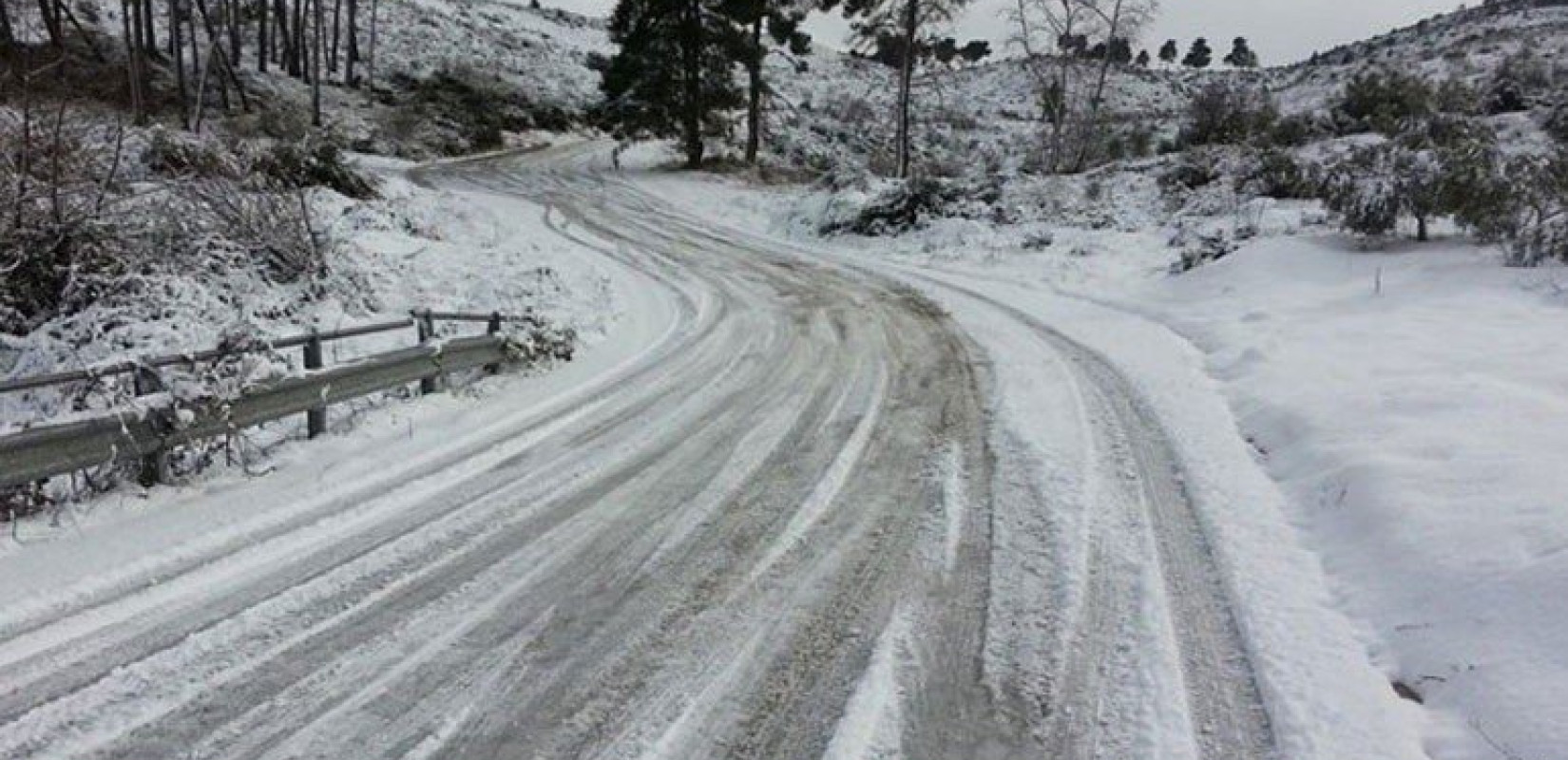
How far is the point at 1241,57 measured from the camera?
88.9 metres

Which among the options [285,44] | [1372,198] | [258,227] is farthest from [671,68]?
[1372,198]

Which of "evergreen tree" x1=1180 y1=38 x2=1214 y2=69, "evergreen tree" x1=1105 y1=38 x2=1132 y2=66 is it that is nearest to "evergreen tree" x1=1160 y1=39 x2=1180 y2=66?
"evergreen tree" x1=1180 y1=38 x2=1214 y2=69

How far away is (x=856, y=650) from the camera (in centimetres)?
432

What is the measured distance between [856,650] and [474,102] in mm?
45143

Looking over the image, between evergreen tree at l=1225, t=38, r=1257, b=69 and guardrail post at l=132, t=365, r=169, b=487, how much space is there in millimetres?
94468

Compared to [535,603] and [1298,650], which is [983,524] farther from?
[535,603]

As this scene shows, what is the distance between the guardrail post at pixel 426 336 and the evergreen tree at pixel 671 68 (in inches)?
1034

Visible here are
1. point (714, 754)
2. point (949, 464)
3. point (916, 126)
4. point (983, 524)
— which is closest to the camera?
point (714, 754)

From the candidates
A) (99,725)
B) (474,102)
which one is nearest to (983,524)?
(99,725)

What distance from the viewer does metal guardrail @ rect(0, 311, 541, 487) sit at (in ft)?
18.0

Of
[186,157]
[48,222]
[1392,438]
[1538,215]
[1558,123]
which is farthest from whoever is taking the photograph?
[1558,123]

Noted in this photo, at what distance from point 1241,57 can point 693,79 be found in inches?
2911

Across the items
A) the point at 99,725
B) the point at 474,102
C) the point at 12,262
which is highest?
the point at 474,102

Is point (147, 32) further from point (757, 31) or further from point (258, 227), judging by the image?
point (258, 227)
